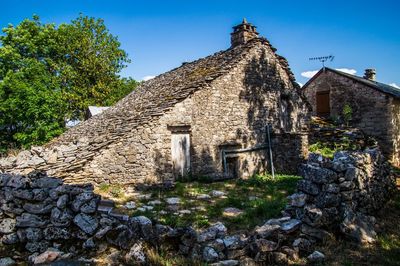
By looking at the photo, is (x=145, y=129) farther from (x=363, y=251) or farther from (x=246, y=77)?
(x=363, y=251)

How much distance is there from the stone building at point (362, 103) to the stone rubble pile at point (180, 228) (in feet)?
43.3

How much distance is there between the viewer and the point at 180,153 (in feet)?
37.0

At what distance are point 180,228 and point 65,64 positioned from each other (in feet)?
81.2

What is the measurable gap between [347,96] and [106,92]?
19.7 metres

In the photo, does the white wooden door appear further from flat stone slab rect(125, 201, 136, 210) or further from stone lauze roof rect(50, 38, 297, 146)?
flat stone slab rect(125, 201, 136, 210)

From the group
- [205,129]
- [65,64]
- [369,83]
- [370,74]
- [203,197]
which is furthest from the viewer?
[65,64]

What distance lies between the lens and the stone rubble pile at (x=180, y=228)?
5.00 m

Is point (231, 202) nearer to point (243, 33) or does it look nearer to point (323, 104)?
point (243, 33)

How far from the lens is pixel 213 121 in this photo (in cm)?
1188

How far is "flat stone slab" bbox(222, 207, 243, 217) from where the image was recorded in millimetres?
6902

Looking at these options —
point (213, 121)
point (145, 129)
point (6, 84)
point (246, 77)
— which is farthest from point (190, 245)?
point (6, 84)

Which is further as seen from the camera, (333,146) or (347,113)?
(347,113)

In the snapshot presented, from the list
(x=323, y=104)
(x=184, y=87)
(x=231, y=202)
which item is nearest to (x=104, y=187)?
(x=231, y=202)

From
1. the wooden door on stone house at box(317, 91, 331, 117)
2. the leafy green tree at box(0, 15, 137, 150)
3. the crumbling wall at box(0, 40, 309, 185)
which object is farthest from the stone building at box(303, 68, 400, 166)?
the leafy green tree at box(0, 15, 137, 150)
